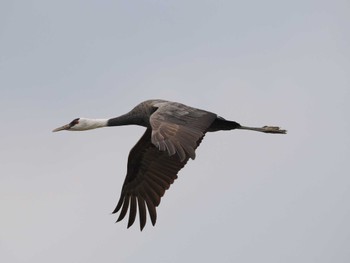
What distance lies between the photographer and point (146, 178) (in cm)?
2505

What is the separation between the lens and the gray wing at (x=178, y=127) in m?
20.1

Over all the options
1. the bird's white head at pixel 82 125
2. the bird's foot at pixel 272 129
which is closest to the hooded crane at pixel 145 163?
the bird's white head at pixel 82 125

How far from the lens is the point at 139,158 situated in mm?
25188

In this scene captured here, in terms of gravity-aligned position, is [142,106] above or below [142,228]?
above

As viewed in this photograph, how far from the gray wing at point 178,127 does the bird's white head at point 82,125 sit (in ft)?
8.24

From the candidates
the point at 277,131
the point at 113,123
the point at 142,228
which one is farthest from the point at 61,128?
the point at 277,131

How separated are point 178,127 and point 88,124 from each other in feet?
16.5

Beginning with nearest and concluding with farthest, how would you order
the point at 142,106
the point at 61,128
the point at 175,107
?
1. the point at 175,107
2. the point at 142,106
3. the point at 61,128

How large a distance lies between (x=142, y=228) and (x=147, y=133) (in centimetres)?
213

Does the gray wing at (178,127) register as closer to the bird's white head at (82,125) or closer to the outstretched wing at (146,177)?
the outstretched wing at (146,177)

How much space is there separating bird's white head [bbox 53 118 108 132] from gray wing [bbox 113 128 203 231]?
1.05m

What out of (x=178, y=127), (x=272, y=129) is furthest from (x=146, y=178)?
(x=178, y=127)

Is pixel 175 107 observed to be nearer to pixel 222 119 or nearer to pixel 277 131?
pixel 222 119

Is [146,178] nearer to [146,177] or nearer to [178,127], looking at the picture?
[146,177]
